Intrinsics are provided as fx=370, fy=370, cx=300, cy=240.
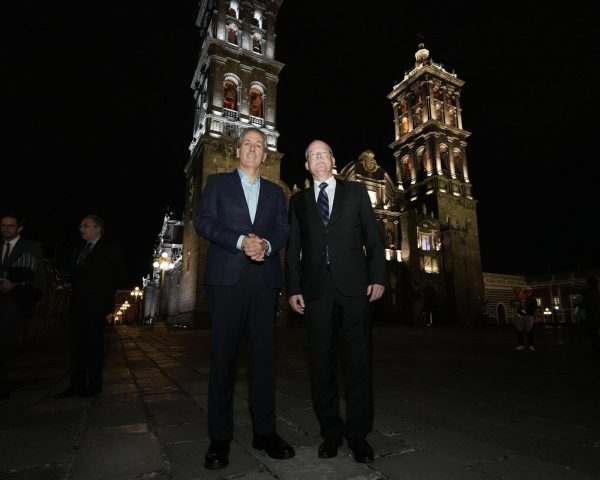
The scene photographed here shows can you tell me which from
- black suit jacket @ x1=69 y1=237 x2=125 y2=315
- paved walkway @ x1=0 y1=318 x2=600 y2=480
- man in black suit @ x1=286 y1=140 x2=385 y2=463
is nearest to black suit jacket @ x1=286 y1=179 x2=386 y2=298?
man in black suit @ x1=286 y1=140 x2=385 y2=463

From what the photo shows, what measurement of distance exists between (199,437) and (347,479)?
3.82 feet

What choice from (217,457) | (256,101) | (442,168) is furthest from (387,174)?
(217,457)

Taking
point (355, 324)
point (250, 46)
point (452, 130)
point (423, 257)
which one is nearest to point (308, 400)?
point (355, 324)

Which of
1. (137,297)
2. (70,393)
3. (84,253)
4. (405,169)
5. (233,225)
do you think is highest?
(405,169)

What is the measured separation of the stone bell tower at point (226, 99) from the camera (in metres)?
25.8

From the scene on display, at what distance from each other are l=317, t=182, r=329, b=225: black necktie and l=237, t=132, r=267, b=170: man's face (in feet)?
1.69

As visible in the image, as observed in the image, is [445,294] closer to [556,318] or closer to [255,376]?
[556,318]

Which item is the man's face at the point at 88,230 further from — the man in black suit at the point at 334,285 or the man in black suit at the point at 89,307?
the man in black suit at the point at 334,285

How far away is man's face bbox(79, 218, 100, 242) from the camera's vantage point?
176 inches

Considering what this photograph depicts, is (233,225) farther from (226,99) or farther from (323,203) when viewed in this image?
(226,99)

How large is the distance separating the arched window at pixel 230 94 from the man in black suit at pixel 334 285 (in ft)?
90.3

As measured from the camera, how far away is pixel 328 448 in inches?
85.4

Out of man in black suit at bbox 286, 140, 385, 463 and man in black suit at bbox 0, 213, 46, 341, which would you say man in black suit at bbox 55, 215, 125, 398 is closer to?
man in black suit at bbox 0, 213, 46, 341

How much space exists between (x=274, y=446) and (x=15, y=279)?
3546 mm
